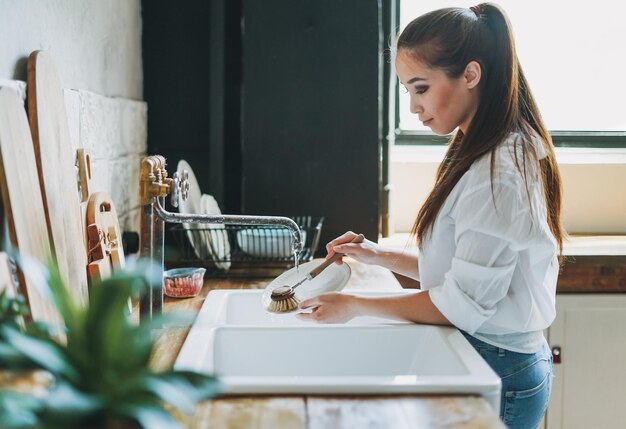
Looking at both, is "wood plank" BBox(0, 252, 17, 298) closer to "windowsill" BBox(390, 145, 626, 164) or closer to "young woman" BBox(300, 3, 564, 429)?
"young woman" BBox(300, 3, 564, 429)

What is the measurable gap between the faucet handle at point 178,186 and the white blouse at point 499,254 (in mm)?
A: 512

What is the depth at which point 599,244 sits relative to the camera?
251cm

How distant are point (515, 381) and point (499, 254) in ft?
0.87

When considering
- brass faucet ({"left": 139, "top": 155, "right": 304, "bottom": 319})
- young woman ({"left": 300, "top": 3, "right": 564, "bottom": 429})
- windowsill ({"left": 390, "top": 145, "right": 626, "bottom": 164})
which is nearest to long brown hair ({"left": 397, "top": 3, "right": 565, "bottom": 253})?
young woman ({"left": 300, "top": 3, "right": 564, "bottom": 429})

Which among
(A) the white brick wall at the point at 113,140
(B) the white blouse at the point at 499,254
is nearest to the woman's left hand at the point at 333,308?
(B) the white blouse at the point at 499,254

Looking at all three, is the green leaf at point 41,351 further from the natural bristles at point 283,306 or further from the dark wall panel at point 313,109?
the dark wall panel at point 313,109

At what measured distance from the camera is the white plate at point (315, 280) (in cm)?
174

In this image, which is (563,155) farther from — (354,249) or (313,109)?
(354,249)

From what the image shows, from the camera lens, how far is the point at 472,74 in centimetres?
144

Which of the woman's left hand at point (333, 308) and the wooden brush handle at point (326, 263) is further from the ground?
the wooden brush handle at point (326, 263)

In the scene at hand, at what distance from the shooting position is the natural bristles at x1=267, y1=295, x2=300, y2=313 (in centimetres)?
155

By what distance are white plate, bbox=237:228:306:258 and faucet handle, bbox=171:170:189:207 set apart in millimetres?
480

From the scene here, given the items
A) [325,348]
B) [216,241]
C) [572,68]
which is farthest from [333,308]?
[572,68]

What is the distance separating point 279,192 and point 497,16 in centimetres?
107
